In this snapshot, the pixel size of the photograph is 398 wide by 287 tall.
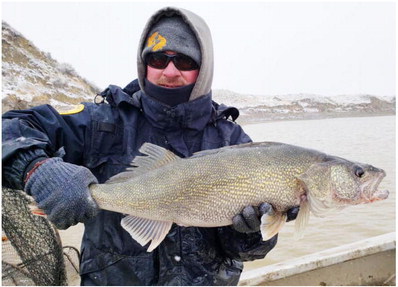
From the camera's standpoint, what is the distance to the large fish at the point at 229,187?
2.50 meters

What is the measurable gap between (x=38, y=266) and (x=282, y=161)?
8.20ft

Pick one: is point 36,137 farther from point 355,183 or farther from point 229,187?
point 355,183

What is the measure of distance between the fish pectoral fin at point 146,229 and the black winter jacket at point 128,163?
0.22m

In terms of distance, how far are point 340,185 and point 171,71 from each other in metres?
1.52

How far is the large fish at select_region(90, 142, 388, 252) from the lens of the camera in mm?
2496

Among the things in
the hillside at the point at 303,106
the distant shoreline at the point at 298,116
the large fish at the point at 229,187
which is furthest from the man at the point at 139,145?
the hillside at the point at 303,106

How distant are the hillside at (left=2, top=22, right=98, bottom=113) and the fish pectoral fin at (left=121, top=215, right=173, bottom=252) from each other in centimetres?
1182

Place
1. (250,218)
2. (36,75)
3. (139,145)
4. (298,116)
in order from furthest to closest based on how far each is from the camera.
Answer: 1. (298,116)
2. (36,75)
3. (139,145)
4. (250,218)

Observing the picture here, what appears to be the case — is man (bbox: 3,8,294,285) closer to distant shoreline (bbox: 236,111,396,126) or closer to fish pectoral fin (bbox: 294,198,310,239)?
fish pectoral fin (bbox: 294,198,310,239)

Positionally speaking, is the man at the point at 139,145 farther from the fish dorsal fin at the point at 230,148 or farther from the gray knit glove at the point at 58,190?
the fish dorsal fin at the point at 230,148

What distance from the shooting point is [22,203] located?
332 centimetres

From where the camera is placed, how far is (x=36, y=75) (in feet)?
61.4

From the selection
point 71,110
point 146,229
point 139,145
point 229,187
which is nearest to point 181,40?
point 139,145

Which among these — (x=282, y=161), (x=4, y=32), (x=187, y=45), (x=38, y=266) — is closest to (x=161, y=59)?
(x=187, y=45)
